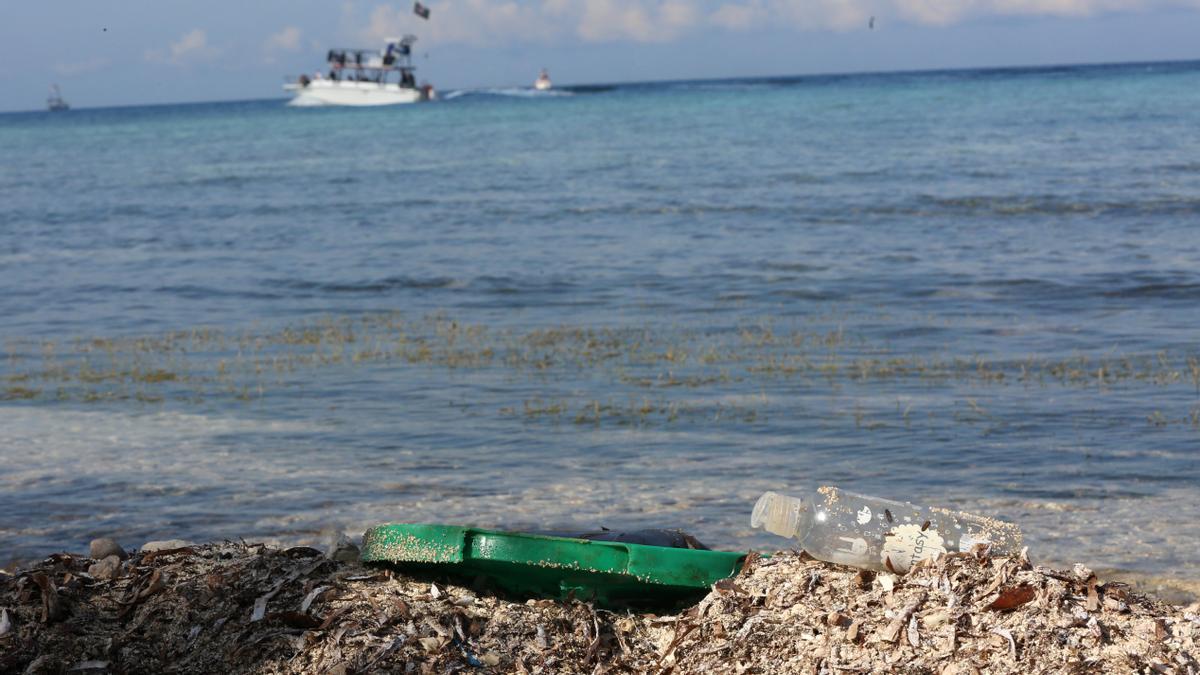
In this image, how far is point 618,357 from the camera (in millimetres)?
10555

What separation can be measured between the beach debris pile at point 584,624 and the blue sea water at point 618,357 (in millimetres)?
2094

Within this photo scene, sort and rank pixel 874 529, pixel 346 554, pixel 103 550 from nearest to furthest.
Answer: pixel 874 529 → pixel 346 554 → pixel 103 550

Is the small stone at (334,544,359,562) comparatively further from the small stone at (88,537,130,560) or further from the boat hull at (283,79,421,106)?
the boat hull at (283,79,421,106)

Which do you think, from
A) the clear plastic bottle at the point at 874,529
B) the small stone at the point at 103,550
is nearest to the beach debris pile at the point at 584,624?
the clear plastic bottle at the point at 874,529

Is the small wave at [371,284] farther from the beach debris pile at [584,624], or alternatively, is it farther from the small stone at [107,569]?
the beach debris pile at [584,624]

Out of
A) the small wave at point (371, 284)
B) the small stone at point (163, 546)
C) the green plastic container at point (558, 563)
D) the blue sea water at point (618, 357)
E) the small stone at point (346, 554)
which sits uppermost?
the green plastic container at point (558, 563)

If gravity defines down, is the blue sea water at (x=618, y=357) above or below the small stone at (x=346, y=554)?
below

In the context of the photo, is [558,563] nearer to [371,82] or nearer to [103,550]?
[103,550]

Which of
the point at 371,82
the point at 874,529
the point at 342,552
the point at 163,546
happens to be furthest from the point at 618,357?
the point at 371,82

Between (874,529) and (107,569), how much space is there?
2.59m

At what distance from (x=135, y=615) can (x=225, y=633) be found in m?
0.34

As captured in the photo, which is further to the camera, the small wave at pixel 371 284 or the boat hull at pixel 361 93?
the boat hull at pixel 361 93

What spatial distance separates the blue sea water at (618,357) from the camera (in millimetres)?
6797

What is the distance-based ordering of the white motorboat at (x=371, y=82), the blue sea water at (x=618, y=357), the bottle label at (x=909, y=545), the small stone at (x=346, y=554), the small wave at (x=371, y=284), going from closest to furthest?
the bottle label at (x=909, y=545) < the small stone at (x=346, y=554) < the blue sea water at (x=618, y=357) < the small wave at (x=371, y=284) < the white motorboat at (x=371, y=82)
